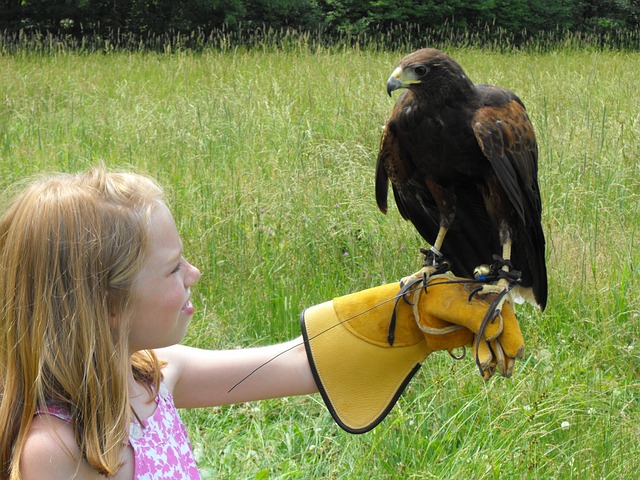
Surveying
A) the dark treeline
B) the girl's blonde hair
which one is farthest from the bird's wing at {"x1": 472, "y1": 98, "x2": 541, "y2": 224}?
the dark treeline

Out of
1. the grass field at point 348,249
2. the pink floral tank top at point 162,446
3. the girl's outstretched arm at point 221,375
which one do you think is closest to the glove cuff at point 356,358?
the girl's outstretched arm at point 221,375

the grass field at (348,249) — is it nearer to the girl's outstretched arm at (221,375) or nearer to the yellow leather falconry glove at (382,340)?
the yellow leather falconry glove at (382,340)

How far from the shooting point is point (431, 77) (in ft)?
7.69

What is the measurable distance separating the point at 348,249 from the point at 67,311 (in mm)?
2452

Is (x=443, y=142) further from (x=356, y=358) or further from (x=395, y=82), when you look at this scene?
(x=356, y=358)

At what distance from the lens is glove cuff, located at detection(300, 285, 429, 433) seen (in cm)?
180

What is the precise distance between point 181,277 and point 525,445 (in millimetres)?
1442

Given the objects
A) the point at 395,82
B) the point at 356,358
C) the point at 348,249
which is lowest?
the point at 348,249

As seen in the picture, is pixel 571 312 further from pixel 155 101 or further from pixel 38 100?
pixel 38 100

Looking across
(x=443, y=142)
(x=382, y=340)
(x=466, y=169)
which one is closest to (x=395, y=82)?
(x=443, y=142)

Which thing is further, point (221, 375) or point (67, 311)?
point (221, 375)

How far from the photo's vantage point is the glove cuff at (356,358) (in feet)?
5.91

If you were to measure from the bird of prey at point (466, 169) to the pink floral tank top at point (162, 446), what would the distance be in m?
1.04

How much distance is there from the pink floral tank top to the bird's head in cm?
128
